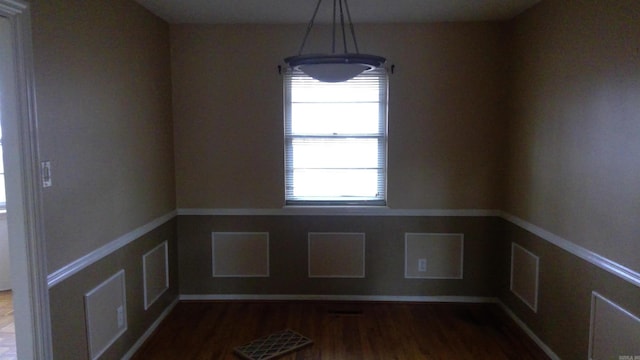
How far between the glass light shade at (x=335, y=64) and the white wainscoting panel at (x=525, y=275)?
2.06 meters

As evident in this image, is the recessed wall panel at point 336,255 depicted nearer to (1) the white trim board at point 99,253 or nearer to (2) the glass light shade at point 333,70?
(1) the white trim board at point 99,253

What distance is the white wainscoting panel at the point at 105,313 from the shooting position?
254 centimetres

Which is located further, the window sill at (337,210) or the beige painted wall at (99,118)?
the window sill at (337,210)

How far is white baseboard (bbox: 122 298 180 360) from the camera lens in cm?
304

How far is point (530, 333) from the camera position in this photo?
130 inches

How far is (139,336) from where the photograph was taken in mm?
3205

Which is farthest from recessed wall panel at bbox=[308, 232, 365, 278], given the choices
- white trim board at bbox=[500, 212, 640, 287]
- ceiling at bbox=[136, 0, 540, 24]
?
ceiling at bbox=[136, 0, 540, 24]

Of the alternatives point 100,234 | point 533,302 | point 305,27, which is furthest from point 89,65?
point 533,302

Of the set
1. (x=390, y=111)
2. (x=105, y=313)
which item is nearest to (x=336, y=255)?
(x=390, y=111)

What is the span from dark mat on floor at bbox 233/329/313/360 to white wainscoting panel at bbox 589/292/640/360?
1.84 meters

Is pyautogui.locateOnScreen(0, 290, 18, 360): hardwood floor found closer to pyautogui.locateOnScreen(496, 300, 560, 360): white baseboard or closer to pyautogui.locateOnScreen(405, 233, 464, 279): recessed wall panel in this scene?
pyautogui.locateOnScreen(405, 233, 464, 279): recessed wall panel

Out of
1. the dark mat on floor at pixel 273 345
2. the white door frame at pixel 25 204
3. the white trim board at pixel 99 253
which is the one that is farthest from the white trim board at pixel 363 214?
the dark mat on floor at pixel 273 345

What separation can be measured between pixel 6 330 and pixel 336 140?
3.06 meters

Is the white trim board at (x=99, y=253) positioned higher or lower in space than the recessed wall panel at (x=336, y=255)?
higher
